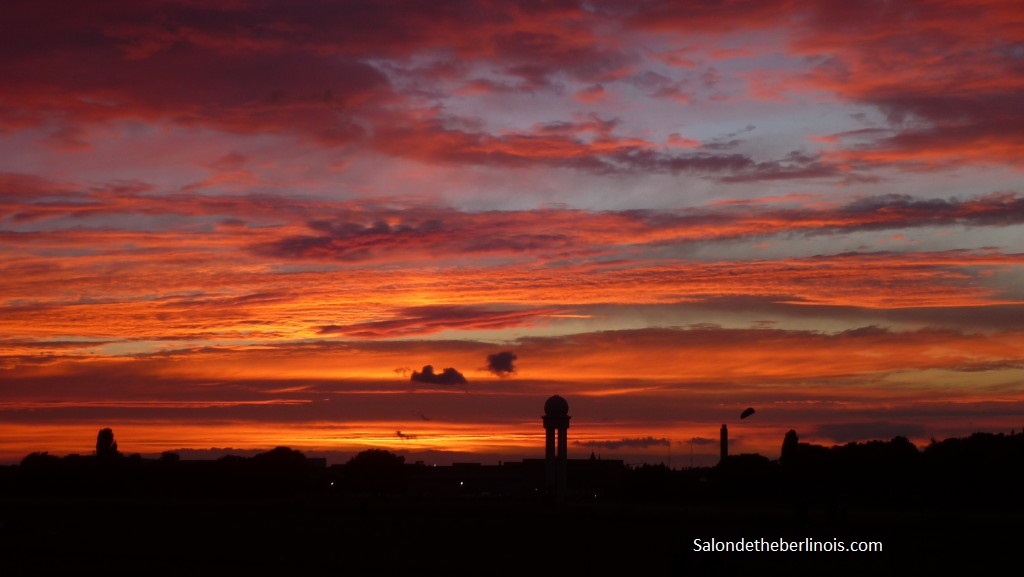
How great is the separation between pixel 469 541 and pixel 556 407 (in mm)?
77573

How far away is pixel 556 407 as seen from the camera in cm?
14325

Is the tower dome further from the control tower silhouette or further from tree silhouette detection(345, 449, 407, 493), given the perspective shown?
tree silhouette detection(345, 449, 407, 493)

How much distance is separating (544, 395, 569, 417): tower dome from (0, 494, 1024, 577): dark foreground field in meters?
46.4

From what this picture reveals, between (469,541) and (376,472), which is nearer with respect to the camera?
(469,541)

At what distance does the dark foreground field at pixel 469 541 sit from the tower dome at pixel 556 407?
152 feet

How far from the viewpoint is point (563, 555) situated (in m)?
57.7

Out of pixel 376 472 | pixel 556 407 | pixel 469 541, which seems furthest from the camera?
pixel 376 472

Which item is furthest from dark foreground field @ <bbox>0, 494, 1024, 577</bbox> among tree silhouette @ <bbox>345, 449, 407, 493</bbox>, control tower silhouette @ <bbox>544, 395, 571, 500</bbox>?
tree silhouette @ <bbox>345, 449, 407, 493</bbox>

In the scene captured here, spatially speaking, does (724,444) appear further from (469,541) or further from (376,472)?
(469,541)

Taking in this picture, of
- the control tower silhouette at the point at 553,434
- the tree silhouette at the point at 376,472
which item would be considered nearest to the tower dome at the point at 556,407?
the control tower silhouette at the point at 553,434

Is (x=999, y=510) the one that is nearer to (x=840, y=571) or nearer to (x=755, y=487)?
(x=755, y=487)

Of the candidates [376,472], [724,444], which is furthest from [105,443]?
[724,444]

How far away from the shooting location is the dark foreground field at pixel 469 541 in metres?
Result: 50.3

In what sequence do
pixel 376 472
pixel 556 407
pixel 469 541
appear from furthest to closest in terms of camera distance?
pixel 376 472 → pixel 556 407 → pixel 469 541
